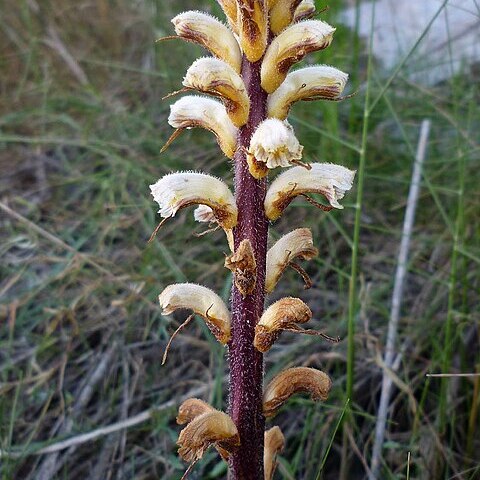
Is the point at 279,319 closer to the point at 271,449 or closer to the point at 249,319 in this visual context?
the point at 249,319

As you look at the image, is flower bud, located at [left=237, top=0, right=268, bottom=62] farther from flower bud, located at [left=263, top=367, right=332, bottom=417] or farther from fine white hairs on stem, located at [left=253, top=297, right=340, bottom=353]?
flower bud, located at [left=263, top=367, right=332, bottom=417]

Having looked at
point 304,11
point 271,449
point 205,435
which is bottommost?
point 271,449

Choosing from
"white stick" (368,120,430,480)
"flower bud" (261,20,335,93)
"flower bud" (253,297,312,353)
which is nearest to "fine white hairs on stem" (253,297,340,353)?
"flower bud" (253,297,312,353)

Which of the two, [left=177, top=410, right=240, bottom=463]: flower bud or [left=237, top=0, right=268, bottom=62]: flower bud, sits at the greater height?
[left=237, top=0, right=268, bottom=62]: flower bud

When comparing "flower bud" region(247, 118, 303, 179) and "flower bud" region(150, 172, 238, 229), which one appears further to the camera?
"flower bud" region(150, 172, 238, 229)

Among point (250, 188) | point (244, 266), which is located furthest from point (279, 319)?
point (250, 188)

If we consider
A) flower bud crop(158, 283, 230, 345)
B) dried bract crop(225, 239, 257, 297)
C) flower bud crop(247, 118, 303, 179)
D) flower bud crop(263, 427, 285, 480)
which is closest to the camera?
flower bud crop(247, 118, 303, 179)

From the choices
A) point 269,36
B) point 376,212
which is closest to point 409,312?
point 376,212

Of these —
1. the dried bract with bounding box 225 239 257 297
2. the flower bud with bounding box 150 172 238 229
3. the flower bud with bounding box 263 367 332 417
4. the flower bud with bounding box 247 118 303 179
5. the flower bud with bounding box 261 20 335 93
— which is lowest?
the flower bud with bounding box 263 367 332 417
